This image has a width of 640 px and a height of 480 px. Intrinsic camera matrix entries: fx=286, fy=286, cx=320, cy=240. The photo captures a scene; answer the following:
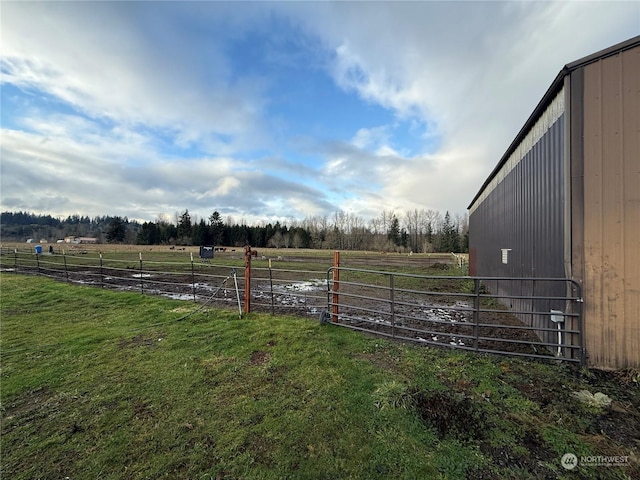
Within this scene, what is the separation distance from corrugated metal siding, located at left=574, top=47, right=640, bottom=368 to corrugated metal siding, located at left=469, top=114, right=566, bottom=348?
41 cm

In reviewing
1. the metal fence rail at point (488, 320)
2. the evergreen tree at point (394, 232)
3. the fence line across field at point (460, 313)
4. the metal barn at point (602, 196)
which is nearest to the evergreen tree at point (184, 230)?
the evergreen tree at point (394, 232)

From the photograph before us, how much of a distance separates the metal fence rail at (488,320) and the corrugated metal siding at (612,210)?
0.88 ft

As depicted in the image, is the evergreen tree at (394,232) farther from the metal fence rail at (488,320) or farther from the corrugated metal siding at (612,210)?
the corrugated metal siding at (612,210)

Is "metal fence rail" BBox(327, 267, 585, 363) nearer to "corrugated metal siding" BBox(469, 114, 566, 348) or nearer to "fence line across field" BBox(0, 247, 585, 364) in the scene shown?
"fence line across field" BBox(0, 247, 585, 364)

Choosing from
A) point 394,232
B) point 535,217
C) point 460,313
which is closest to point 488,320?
point 460,313

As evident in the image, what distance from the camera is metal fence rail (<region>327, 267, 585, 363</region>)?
3.99 meters

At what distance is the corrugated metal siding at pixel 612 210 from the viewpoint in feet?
12.2

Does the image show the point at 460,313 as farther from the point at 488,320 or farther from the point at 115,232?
the point at 115,232

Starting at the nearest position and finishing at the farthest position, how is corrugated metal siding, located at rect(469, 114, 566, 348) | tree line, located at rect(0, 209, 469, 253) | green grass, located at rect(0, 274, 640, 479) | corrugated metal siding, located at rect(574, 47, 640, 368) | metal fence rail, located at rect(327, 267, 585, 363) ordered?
green grass, located at rect(0, 274, 640, 479) < corrugated metal siding, located at rect(574, 47, 640, 368) < metal fence rail, located at rect(327, 267, 585, 363) < corrugated metal siding, located at rect(469, 114, 566, 348) < tree line, located at rect(0, 209, 469, 253)

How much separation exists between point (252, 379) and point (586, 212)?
5.08 metres

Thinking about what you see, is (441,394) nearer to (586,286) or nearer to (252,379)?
(252,379)

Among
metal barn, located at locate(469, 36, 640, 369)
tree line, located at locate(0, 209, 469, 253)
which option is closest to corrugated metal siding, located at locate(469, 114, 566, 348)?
metal barn, located at locate(469, 36, 640, 369)

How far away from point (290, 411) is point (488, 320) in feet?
19.8

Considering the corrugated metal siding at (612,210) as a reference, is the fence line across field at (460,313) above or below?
below
